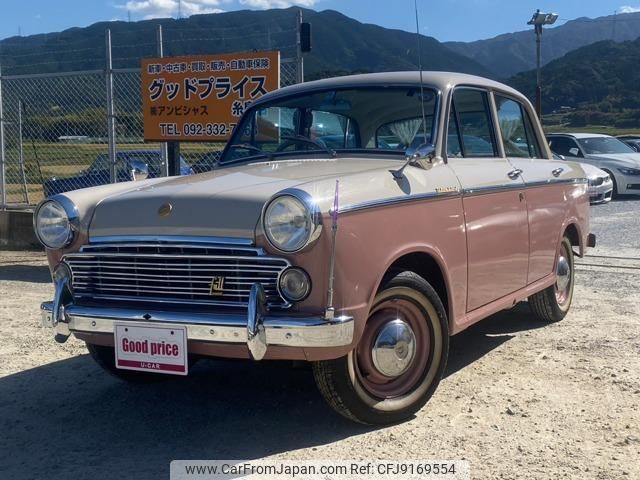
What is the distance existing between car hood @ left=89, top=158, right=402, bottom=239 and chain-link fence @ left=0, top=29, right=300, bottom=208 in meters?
4.44

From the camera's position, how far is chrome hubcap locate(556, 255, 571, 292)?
240 inches

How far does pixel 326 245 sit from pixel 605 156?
14538 mm

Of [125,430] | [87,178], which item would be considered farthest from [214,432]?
[87,178]

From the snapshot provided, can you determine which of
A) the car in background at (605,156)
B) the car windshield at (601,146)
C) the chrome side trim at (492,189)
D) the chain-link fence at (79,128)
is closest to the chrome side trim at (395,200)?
the chrome side trim at (492,189)

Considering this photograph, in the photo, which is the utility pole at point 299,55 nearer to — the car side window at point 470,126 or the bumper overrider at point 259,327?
the car side window at point 470,126

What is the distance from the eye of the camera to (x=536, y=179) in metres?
5.33

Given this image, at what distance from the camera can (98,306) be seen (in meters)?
3.83

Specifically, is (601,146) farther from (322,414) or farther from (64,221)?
(64,221)

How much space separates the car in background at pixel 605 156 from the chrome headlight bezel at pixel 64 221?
1348 centimetres

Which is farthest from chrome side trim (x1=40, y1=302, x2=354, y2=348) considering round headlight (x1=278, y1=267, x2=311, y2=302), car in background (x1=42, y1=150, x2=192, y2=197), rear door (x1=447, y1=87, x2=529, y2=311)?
car in background (x1=42, y1=150, x2=192, y2=197)

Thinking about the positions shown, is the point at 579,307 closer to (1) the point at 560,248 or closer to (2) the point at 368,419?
(1) the point at 560,248

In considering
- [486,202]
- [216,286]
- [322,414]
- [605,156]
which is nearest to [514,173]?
[486,202]

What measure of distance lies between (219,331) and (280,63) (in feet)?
17.0

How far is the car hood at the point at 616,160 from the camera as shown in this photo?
16281mm
